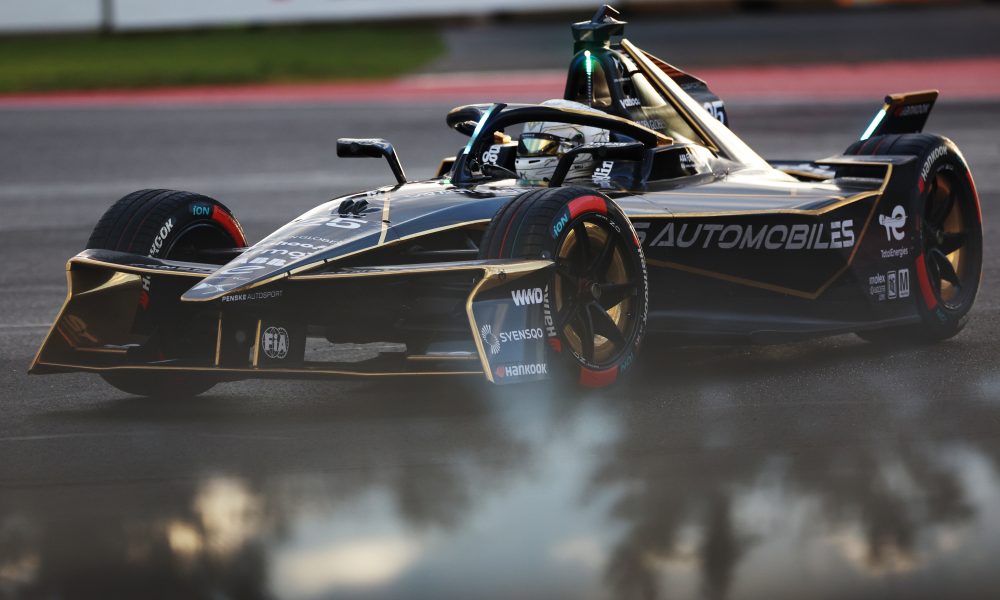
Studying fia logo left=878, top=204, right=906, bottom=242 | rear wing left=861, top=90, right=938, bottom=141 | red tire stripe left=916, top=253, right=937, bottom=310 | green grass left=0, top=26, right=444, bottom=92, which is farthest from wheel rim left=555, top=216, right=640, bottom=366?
green grass left=0, top=26, right=444, bottom=92

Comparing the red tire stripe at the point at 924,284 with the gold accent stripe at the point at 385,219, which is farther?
the red tire stripe at the point at 924,284

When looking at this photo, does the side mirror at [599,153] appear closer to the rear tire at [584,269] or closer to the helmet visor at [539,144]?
the helmet visor at [539,144]

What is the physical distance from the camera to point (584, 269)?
7.05 meters

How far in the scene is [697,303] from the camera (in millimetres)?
7641

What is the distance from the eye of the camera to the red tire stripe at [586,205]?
6.86 meters

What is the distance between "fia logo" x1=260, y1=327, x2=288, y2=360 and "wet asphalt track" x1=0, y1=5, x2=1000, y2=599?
297 millimetres

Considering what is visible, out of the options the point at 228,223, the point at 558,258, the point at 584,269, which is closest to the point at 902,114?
the point at 584,269

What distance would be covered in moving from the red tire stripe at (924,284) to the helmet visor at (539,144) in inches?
75.3

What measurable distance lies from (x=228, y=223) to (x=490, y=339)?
1.87m

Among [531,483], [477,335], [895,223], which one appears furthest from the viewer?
[895,223]

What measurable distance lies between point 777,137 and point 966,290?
11.7 metres

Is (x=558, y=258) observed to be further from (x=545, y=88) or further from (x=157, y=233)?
(x=545, y=88)

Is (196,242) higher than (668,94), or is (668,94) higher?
(668,94)

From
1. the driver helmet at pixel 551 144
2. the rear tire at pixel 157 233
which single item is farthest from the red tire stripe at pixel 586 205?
the rear tire at pixel 157 233
